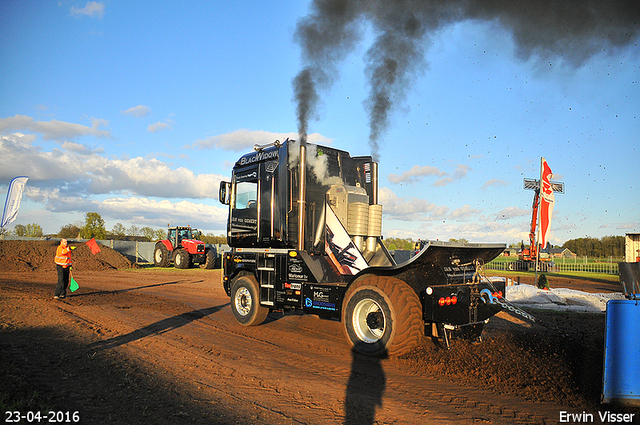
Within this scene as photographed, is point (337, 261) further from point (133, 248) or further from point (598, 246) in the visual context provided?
point (598, 246)

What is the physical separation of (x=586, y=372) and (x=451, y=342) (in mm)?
1949

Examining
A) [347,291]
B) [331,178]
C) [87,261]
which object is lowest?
[87,261]

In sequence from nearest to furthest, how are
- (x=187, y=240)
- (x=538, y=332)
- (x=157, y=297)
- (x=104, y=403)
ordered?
(x=104, y=403) < (x=538, y=332) < (x=157, y=297) < (x=187, y=240)

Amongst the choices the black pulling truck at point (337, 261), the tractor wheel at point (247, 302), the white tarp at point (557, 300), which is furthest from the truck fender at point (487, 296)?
the white tarp at point (557, 300)

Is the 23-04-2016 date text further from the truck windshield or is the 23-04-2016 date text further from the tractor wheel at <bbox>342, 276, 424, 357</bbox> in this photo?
the truck windshield

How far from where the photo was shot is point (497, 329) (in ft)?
28.1

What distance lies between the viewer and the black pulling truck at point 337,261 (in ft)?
19.8

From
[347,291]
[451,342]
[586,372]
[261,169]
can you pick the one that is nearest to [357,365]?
[347,291]

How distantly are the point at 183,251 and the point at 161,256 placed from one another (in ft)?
9.81

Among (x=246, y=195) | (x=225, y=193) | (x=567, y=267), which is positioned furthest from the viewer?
(x=567, y=267)

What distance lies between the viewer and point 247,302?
8969 mm

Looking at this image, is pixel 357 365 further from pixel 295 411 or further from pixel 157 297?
pixel 157 297

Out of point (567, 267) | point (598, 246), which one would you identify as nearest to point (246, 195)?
point (567, 267)

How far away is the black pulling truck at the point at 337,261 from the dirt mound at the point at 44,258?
18395 millimetres
